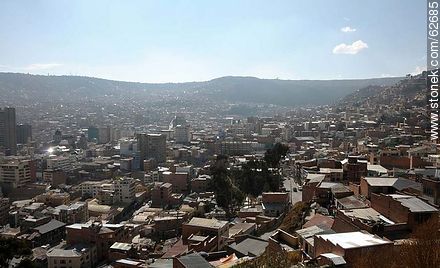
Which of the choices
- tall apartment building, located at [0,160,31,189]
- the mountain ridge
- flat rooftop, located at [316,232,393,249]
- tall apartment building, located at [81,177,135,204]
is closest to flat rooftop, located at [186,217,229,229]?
flat rooftop, located at [316,232,393,249]

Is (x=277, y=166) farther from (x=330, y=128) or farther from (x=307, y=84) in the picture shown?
(x=307, y=84)

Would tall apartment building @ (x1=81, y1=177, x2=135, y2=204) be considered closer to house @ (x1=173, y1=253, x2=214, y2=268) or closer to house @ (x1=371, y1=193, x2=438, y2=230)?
house @ (x1=173, y1=253, x2=214, y2=268)

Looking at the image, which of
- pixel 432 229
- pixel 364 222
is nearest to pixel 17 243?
pixel 364 222

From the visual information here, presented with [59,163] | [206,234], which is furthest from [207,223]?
[59,163]

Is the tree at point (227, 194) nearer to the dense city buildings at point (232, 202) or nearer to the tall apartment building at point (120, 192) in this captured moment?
the dense city buildings at point (232, 202)

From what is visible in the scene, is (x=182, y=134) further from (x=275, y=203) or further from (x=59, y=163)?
(x=275, y=203)

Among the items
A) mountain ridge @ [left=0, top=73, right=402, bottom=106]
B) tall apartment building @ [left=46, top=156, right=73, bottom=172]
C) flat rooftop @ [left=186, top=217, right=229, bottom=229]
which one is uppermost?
mountain ridge @ [left=0, top=73, right=402, bottom=106]

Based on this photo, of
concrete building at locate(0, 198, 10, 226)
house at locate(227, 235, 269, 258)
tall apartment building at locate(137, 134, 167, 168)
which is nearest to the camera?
house at locate(227, 235, 269, 258)

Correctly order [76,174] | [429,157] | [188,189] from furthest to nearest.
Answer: [76,174] < [188,189] < [429,157]

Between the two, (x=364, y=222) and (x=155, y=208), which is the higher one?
(x=364, y=222)
